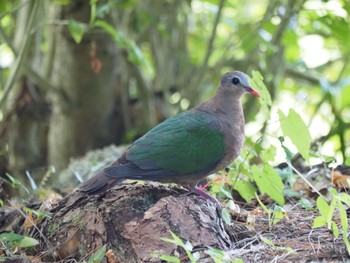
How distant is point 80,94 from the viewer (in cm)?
584

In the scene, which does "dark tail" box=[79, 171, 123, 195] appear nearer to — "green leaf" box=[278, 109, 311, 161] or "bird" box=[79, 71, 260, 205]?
"bird" box=[79, 71, 260, 205]

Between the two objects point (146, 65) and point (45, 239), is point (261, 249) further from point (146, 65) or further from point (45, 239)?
point (146, 65)

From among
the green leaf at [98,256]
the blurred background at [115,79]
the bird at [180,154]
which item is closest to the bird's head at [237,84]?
the bird at [180,154]

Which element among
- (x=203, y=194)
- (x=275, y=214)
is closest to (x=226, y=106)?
(x=203, y=194)

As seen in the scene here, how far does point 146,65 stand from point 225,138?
1.41 meters

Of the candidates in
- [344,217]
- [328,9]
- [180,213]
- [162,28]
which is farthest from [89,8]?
[344,217]

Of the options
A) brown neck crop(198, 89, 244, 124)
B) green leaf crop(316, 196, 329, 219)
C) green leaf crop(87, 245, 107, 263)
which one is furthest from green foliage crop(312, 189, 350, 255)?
brown neck crop(198, 89, 244, 124)

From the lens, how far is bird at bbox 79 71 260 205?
306 centimetres

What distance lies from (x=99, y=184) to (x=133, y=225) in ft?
1.03

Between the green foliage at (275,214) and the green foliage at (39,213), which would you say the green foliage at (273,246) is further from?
the green foliage at (39,213)

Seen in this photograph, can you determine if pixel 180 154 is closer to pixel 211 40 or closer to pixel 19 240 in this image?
pixel 19 240

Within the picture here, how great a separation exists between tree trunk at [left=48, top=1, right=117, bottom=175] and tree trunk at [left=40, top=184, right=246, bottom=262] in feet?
8.52

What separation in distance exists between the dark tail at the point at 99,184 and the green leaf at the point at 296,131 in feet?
2.34

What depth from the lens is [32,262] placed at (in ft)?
9.32
